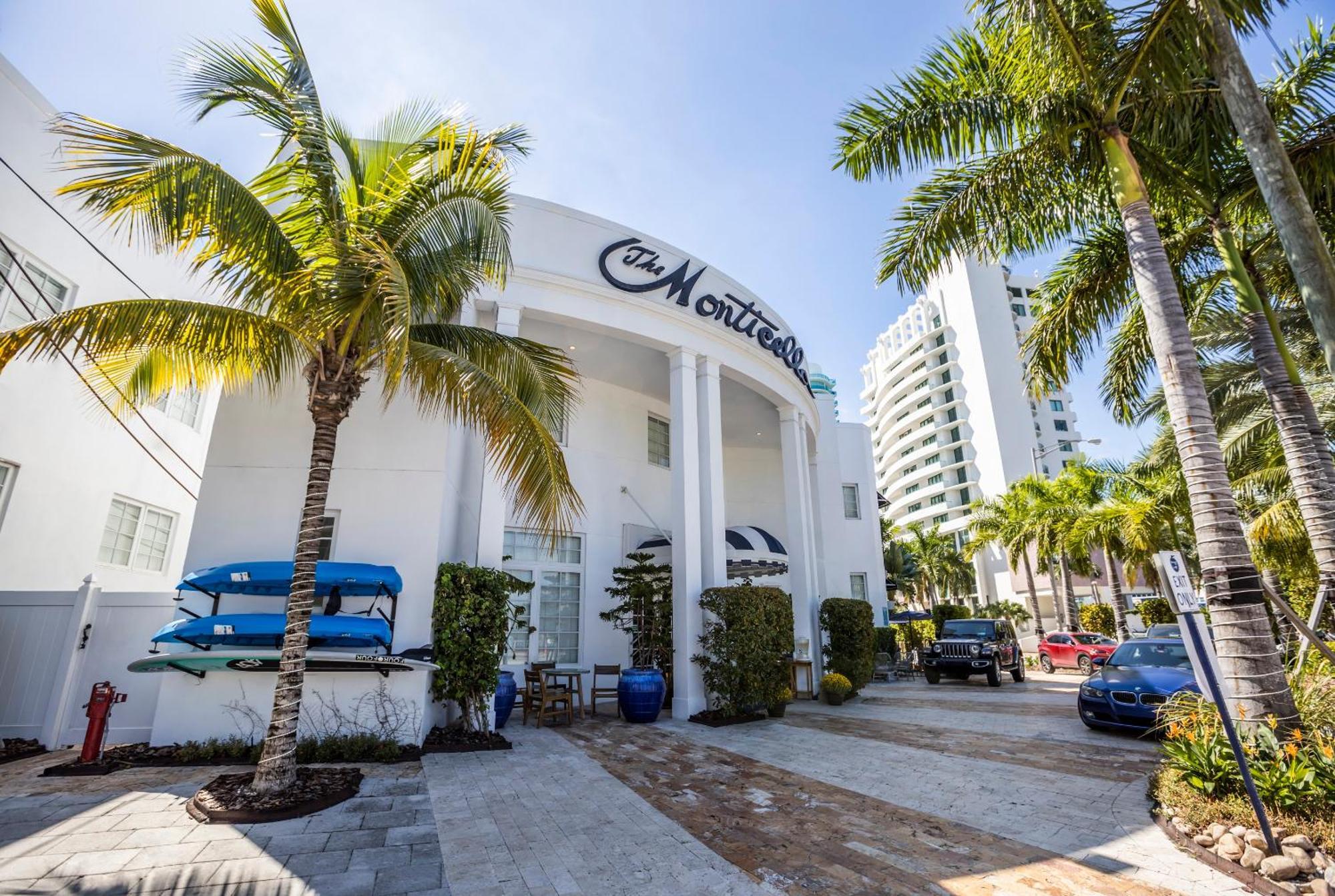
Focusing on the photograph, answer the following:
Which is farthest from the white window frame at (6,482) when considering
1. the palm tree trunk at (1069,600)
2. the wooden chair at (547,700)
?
the palm tree trunk at (1069,600)

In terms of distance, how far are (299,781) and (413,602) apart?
2898 millimetres

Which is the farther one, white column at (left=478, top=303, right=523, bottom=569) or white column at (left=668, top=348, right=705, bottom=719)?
white column at (left=668, top=348, right=705, bottom=719)

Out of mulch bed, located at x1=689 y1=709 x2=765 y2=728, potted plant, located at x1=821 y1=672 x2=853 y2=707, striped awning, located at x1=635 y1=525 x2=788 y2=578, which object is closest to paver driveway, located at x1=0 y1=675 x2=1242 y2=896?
mulch bed, located at x1=689 y1=709 x2=765 y2=728

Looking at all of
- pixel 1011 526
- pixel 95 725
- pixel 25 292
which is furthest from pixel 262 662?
pixel 1011 526

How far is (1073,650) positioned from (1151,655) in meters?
11.8

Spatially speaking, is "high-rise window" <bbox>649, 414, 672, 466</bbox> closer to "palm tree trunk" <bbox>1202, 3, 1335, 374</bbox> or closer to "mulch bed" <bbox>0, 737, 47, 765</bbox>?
"mulch bed" <bbox>0, 737, 47, 765</bbox>

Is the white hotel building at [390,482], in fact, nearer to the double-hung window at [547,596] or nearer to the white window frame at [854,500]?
the double-hung window at [547,596]

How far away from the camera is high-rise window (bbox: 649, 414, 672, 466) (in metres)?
15.5

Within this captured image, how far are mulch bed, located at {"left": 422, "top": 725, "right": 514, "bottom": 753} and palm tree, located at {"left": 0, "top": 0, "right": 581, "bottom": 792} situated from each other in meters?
2.35

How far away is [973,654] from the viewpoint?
16375mm

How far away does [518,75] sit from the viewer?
7727 mm

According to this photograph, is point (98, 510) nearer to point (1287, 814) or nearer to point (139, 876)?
point (139, 876)

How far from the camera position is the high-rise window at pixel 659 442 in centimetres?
1552

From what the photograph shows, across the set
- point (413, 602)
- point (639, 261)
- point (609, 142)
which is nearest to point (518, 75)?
point (609, 142)
